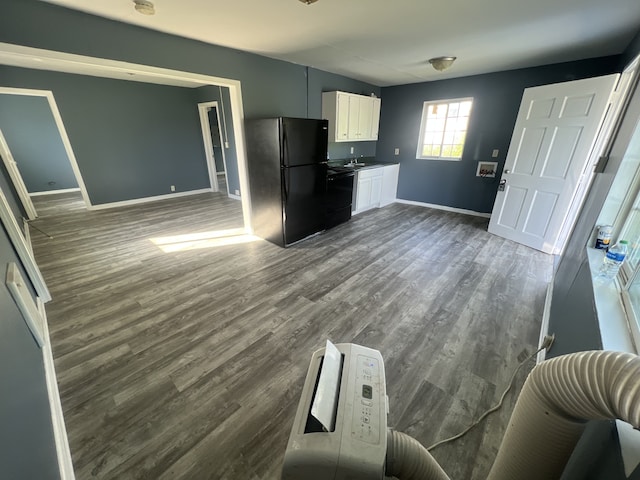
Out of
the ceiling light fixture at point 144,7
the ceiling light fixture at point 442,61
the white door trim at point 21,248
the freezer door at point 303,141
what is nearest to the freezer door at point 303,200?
the freezer door at point 303,141

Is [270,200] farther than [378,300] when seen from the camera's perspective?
Yes

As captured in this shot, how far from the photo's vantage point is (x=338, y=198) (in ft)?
13.6

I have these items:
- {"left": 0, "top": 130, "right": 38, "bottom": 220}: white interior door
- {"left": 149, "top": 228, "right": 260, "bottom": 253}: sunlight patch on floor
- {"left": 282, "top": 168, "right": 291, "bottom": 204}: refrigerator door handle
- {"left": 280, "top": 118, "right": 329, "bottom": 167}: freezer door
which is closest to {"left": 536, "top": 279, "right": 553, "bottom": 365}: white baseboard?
{"left": 282, "top": 168, "right": 291, "bottom": 204}: refrigerator door handle

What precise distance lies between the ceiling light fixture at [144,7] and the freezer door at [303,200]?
1749 mm

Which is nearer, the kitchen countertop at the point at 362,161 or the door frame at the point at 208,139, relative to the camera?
the kitchen countertop at the point at 362,161

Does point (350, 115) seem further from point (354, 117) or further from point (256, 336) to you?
point (256, 336)

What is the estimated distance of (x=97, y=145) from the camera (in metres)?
4.94

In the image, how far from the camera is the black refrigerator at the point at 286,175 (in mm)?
3141

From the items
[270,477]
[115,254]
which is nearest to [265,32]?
[115,254]

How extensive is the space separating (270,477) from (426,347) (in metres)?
1.29

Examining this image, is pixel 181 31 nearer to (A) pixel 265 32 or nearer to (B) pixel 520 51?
(A) pixel 265 32

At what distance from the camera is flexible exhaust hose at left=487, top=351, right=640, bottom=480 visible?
20.1 inches

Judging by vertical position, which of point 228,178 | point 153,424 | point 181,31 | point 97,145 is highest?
point 181,31

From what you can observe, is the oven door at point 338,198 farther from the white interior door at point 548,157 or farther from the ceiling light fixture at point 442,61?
the white interior door at point 548,157
